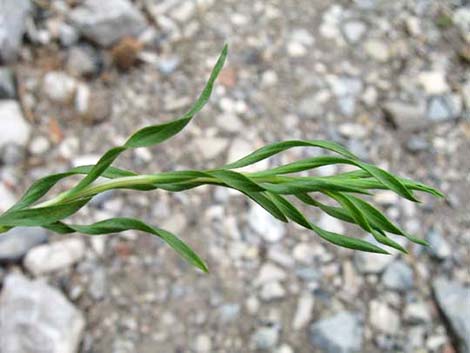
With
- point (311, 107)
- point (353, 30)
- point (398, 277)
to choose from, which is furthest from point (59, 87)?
point (398, 277)

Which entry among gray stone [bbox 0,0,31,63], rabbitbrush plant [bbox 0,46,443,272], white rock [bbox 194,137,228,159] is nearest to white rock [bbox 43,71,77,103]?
gray stone [bbox 0,0,31,63]

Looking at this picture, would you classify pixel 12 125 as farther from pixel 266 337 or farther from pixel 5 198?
pixel 266 337

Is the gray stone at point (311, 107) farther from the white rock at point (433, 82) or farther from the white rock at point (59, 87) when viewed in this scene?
the white rock at point (59, 87)

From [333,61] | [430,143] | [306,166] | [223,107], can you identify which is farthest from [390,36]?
[306,166]

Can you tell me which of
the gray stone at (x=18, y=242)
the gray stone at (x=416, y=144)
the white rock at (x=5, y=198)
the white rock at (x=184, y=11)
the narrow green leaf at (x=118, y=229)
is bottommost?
the gray stone at (x=18, y=242)

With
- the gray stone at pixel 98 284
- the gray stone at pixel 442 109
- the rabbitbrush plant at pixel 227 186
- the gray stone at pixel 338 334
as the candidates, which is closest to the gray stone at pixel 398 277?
the gray stone at pixel 338 334

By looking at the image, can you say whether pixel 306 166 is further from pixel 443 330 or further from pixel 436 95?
pixel 436 95
